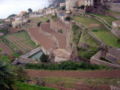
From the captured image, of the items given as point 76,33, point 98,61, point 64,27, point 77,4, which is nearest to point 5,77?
point 98,61

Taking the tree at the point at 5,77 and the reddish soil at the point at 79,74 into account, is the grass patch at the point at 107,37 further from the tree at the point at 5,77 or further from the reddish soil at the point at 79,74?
the tree at the point at 5,77

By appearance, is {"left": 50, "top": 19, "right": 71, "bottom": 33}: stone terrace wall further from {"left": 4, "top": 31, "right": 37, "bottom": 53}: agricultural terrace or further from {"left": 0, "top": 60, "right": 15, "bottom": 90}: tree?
{"left": 0, "top": 60, "right": 15, "bottom": 90}: tree

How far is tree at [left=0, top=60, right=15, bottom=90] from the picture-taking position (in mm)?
11315

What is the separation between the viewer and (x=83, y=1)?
36531 millimetres

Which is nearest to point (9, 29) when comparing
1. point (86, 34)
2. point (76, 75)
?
point (86, 34)

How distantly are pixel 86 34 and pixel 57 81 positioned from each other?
405 inches

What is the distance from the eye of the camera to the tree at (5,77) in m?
11.3

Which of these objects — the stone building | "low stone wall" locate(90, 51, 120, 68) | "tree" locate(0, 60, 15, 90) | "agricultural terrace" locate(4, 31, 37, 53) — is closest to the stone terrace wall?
the stone building

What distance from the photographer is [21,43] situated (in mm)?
34562

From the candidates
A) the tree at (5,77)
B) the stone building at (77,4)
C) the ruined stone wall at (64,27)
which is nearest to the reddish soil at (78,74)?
the tree at (5,77)

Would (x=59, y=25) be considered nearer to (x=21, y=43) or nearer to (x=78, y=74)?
(x=21, y=43)

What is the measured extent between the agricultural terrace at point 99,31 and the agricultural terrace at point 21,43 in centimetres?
690

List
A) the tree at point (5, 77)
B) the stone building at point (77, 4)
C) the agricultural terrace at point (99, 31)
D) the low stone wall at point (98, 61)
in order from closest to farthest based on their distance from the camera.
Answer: the tree at point (5, 77) < the low stone wall at point (98, 61) < the agricultural terrace at point (99, 31) < the stone building at point (77, 4)

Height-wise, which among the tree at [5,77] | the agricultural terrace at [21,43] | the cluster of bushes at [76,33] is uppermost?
the tree at [5,77]
